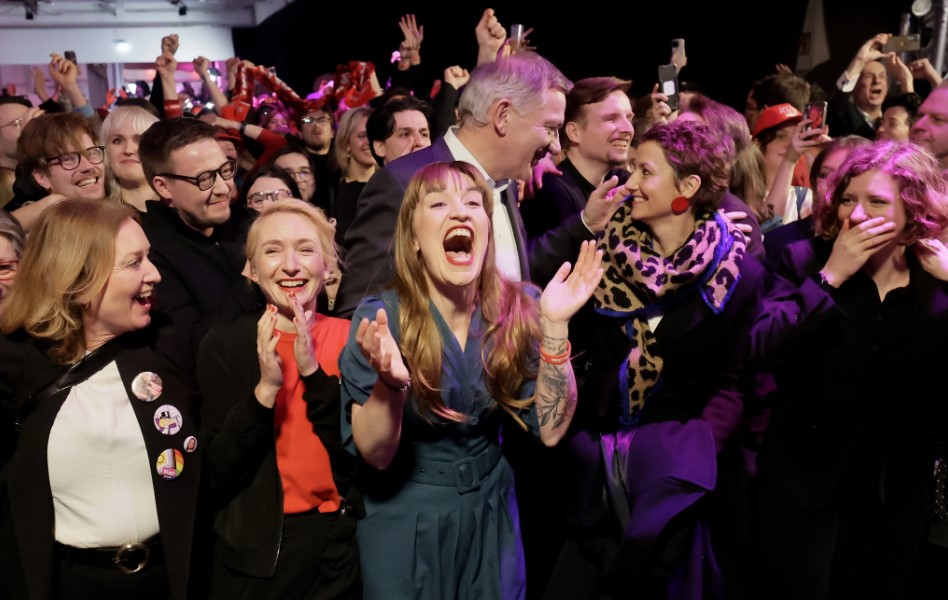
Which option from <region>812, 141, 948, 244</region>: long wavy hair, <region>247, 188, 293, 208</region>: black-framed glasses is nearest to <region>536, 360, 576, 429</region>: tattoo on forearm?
<region>812, 141, 948, 244</region>: long wavy hair

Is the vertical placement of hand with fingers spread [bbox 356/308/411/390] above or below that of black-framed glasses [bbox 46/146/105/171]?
below

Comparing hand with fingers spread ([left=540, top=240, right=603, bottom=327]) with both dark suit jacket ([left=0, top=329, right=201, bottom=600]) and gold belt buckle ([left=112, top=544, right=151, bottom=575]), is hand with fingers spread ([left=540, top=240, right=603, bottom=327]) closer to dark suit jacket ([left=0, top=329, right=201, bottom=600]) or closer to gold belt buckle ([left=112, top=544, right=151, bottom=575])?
dark suit jacket ([left=0, top=329, right=201, bottom=600])

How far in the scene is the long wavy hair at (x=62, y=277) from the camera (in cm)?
235

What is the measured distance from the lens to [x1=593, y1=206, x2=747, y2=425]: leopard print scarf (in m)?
2.83

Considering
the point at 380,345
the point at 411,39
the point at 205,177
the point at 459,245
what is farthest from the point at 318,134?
the point at 380,345

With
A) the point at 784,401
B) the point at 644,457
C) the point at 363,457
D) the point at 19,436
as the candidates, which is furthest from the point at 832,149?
the point at 19,436

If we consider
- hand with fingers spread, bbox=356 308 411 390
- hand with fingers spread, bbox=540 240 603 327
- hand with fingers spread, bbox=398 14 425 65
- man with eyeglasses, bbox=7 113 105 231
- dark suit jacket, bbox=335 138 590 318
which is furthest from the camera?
hand with fingers spread, bbox=398 14 425 65

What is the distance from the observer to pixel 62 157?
12.0 ft

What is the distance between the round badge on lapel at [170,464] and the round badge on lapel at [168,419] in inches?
2.2

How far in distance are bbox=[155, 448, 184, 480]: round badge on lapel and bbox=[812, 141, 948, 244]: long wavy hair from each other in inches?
88.1

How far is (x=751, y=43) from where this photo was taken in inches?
320

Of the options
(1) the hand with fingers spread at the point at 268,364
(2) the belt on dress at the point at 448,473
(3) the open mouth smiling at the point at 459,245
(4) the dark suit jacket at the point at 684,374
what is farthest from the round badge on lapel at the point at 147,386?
(4) the dark suit jacket at the point at 684,374

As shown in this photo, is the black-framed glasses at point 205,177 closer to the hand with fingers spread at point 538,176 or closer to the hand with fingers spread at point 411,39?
the hand with fingers spread at point 538,176

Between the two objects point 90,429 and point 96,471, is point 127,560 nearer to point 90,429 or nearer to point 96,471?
point 96,471
